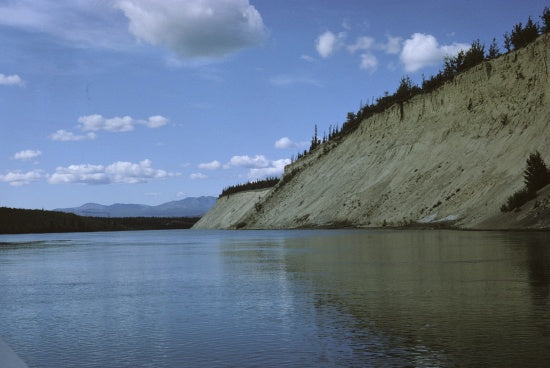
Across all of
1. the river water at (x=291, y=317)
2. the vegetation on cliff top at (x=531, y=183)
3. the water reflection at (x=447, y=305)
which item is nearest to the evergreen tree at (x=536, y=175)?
the vegetation on cliff top at (x=531, y=183)

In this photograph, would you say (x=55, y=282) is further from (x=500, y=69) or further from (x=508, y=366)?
(x=500, y=69)

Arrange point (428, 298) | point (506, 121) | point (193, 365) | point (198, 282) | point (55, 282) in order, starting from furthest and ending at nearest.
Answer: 1. point (506, 121)
2. point (55, 282)
3. point (198, 282)
4. point (428, 298)
5. point (193, 365)

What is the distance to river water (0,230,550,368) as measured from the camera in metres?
8.54

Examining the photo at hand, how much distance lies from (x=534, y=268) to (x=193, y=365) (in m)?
14.4

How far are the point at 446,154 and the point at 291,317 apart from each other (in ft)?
219

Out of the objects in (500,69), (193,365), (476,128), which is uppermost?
(500,69)

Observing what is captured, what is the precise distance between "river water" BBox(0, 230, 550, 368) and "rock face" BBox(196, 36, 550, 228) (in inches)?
1608

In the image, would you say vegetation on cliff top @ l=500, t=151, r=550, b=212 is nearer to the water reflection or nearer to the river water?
the water reflection

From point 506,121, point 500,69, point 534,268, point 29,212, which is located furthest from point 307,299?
point 29,212

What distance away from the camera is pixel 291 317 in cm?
1182

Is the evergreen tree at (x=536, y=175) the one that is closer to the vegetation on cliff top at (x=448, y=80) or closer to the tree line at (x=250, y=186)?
the vegetation on cliff top at (x=448, y=80)

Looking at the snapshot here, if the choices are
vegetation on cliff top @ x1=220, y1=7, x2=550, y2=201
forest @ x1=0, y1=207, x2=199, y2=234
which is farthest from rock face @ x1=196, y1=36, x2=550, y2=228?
forest @ x1=0, y1=207, x2=199, y2=234

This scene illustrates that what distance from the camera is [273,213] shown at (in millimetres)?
114625

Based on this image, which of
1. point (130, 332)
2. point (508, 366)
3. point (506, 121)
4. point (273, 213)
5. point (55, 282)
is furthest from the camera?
point (273, 213)
